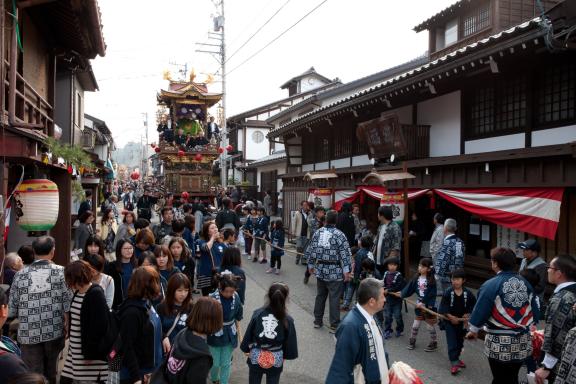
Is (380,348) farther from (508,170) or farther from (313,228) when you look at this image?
(313,228)

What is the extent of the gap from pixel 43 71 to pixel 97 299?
664 centimetres

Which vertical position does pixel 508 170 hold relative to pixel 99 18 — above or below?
below

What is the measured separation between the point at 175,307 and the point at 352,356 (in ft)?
6.63

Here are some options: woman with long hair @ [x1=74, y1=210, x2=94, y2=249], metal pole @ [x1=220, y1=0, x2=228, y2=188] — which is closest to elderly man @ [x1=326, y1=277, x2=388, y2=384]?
woman with long hair @ [x1=74, y1=210, x2=94, y2=249]

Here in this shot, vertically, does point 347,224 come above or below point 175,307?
above

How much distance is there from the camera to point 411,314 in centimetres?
877

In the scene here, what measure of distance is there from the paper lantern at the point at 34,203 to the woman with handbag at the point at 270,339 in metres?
3.29

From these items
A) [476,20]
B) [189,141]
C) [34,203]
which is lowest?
[34,203]

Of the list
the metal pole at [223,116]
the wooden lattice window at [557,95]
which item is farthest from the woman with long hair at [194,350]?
the metal pole at [223,116]

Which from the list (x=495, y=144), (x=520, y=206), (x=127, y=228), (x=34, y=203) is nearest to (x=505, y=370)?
(x=520, y=206)

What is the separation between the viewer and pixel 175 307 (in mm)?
4504

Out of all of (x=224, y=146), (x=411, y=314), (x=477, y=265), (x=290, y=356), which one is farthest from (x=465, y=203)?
(x=224, y=146)

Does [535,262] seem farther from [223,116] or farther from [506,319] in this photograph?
[223,116]

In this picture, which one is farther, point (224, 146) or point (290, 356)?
point (224, 146)
